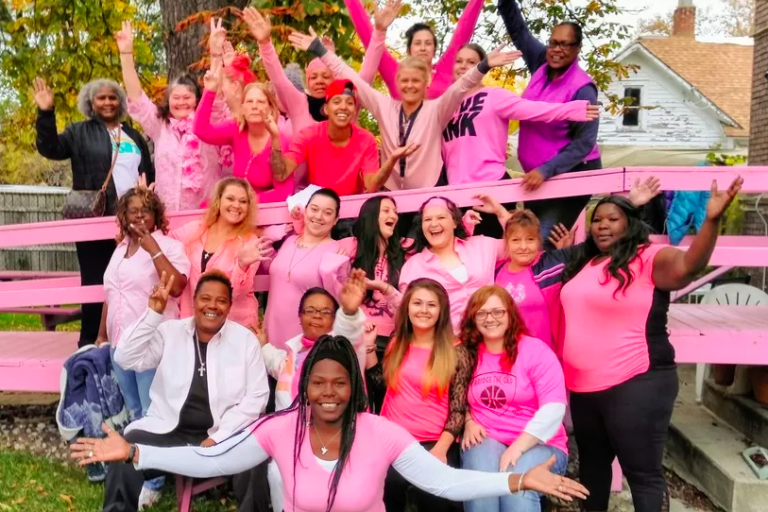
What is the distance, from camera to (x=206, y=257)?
412 cm

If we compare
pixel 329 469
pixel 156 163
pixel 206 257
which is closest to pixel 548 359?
pixel 329 469

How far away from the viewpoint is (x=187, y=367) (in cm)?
372

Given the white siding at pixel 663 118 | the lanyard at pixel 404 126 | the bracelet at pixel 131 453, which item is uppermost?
the white siding at pixel 663 118

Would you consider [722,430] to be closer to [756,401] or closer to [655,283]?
[756,401]

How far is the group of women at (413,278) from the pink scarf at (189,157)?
14mm

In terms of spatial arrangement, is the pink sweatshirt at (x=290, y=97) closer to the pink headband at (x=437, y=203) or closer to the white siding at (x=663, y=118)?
the pink headband at (x=437, y=203)

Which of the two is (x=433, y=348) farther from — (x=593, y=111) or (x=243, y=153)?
(x=243, y=153)

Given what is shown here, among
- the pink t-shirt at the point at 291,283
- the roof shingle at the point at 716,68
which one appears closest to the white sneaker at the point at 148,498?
the pink t-shirt at the point at 291,283

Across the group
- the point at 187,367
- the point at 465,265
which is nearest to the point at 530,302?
the point at 465,265

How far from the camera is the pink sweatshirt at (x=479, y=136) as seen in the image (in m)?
4.28

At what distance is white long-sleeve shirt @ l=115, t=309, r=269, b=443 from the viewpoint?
3660 millimetres

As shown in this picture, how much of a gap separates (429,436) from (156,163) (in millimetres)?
2518

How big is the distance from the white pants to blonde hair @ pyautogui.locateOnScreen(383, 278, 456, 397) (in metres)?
0.65

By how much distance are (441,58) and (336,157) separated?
1.12m
